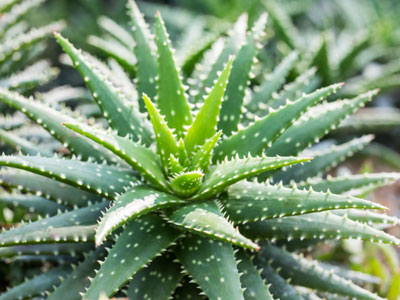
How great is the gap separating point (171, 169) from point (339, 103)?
1.63ft

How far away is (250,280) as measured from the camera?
114 cm

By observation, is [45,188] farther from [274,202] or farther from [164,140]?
[274,202]

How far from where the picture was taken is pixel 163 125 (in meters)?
1.10

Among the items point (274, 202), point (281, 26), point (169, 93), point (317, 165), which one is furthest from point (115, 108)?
point (281, 26)

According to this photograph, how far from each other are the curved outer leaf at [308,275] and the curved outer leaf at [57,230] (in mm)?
442

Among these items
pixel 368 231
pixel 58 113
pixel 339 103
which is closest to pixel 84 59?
pixel 58 113

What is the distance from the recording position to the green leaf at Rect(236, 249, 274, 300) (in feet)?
3.64

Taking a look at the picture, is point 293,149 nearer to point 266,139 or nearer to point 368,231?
point 266,139

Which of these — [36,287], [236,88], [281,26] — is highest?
[281,26]

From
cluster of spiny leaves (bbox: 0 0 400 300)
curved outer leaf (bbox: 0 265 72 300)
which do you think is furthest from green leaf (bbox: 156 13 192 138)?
curved outer leaf (bbox: 0 265 72 300)

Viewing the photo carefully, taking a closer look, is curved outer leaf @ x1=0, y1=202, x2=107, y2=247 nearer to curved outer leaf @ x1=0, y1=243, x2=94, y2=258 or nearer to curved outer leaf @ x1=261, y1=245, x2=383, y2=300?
curved outer leaf @ x1=0, y1=243, x2=94, y2=258

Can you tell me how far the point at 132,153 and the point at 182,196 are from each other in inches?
6.1

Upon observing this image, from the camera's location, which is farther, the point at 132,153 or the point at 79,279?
the point at 79,279

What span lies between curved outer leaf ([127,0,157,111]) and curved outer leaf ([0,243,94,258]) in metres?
0.38
